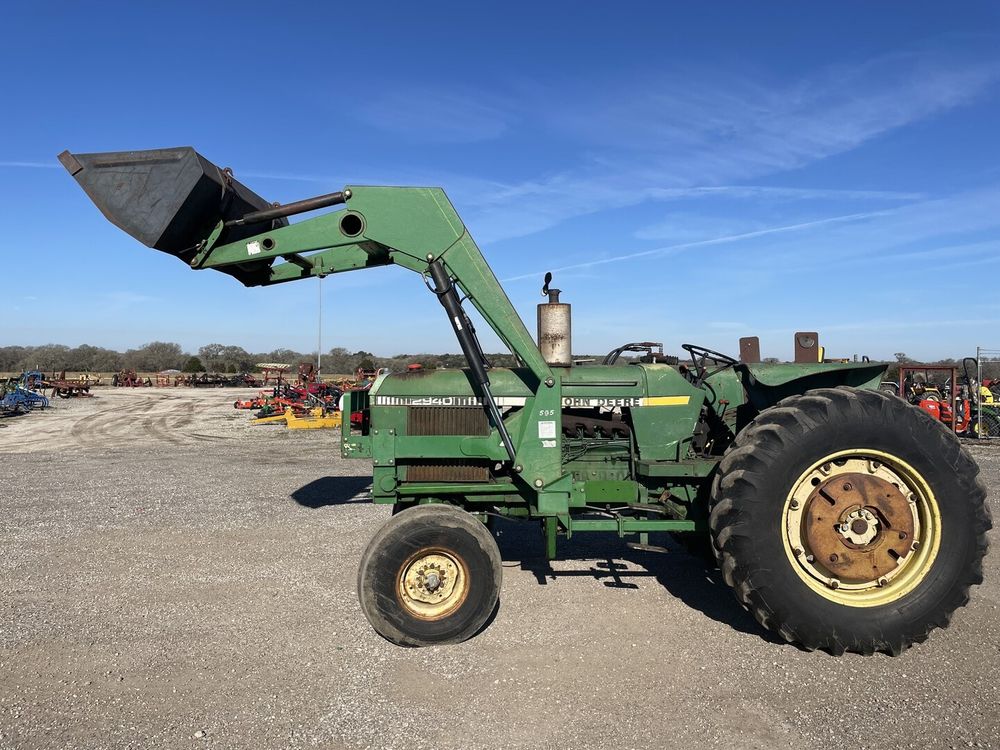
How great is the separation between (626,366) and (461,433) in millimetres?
1429

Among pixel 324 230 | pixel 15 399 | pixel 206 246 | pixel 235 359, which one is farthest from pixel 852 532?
pixel 235 359

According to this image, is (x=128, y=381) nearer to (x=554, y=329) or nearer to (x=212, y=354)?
(x=212, y=354)

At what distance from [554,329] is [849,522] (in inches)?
98.9

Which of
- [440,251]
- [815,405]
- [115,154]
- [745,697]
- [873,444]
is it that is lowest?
[745,697]

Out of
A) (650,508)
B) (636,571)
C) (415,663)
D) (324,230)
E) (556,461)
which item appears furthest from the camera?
(636,571)

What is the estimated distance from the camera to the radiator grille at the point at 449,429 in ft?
15.9

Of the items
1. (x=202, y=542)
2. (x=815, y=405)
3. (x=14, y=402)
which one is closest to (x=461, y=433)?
(x=815, y=405)

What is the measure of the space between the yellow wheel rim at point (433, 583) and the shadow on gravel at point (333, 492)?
4.63 meters

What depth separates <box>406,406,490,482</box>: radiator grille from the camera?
15.9ft

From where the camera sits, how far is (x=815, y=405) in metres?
4.16

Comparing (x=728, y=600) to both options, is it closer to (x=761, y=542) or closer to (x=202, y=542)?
(x=761, y=542)

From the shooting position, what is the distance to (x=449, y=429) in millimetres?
4855

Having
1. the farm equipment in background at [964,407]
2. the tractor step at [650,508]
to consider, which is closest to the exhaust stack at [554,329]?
the tractor step at [650,508]

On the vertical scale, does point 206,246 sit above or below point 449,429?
above
